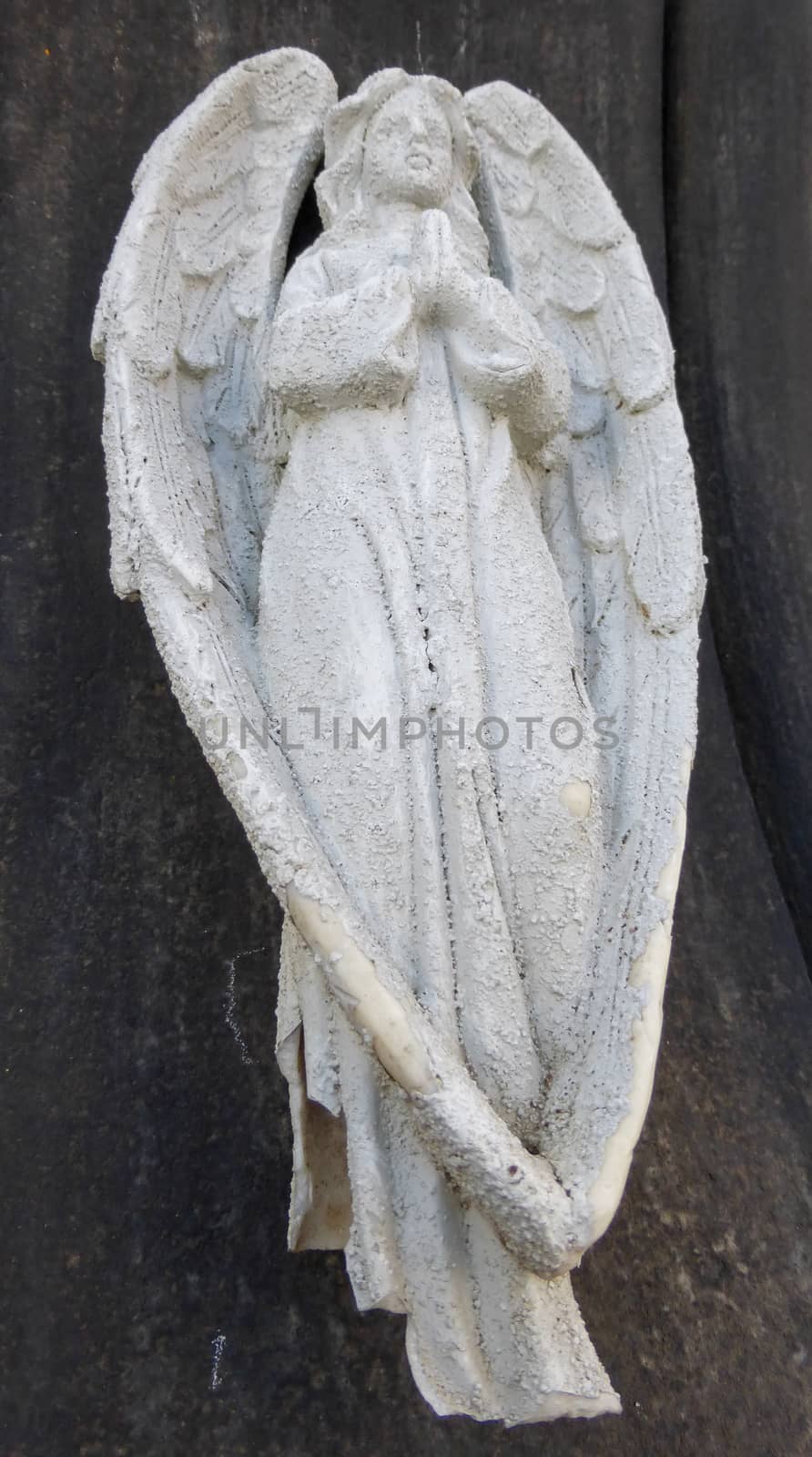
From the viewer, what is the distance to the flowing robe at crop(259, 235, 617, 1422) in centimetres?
118

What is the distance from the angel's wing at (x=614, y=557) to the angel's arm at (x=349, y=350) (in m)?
0.42

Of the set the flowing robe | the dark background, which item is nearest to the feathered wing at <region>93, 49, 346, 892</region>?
the flowing robe

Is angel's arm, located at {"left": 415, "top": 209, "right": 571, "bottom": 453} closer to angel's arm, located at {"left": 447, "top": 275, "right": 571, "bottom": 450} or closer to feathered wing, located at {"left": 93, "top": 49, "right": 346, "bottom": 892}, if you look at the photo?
angel's arm, located at {"left": 447, "top": 275, "right": 571, "bottom": 450}

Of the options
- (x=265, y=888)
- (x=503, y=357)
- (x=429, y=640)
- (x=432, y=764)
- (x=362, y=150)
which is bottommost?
(x=265, y=888)

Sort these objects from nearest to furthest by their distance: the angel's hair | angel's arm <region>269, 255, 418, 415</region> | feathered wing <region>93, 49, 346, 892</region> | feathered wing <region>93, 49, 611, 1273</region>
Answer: feathered wing <region>93, 49, 611, 1273</region> → feathered wing <region>93, 49, 346, 892</region> → angel's arm <region>269, 255, 418, 415</region> → the angel's hair

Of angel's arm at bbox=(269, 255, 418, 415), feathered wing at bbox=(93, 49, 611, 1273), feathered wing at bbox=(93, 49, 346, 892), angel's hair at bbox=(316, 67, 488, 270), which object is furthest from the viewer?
angel's hair at bbox=(316, 67, 488, 270)

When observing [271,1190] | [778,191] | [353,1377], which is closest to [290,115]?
[778,191]

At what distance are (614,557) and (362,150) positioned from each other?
0.99 m

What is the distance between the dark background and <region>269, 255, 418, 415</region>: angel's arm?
2.57ft

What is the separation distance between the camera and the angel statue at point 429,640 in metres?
1.19

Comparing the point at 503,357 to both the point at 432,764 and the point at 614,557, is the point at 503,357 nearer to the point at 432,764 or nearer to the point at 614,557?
the point at 614,557

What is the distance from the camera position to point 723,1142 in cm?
197

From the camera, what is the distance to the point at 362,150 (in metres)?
1.98

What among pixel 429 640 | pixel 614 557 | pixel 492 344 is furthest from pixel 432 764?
pixel 492 344
